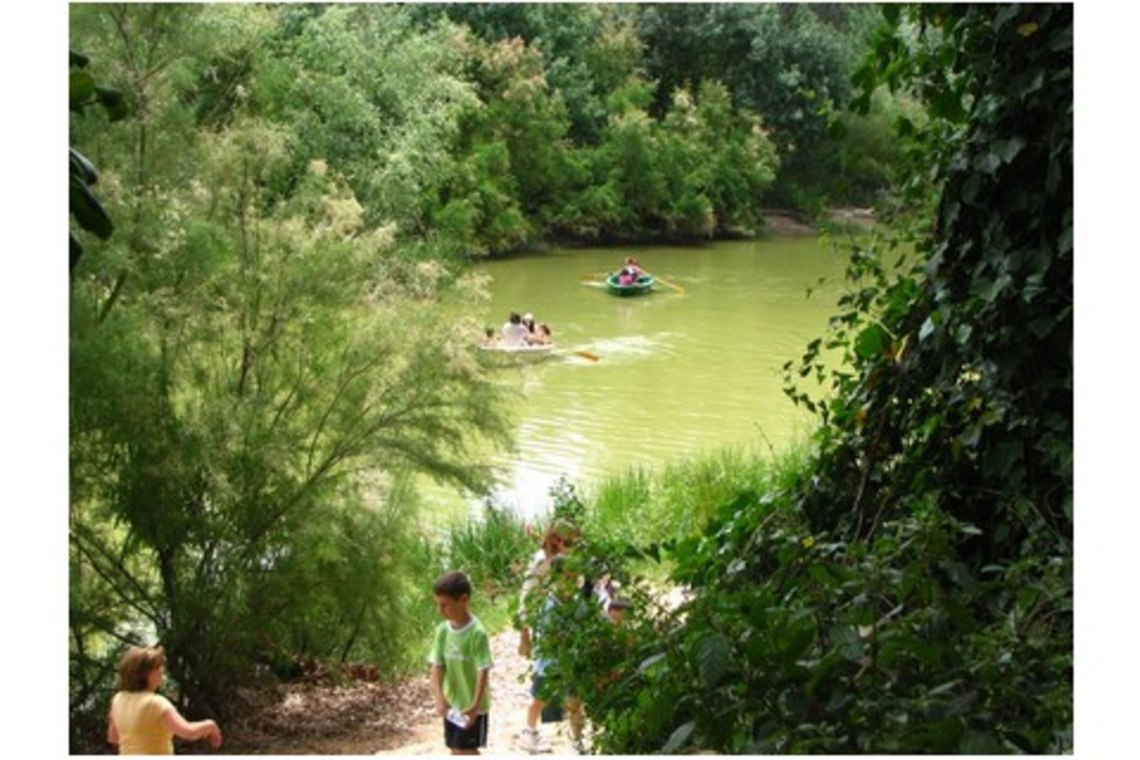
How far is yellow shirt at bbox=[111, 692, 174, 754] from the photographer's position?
3.69 metres

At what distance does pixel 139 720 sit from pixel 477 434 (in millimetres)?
3961

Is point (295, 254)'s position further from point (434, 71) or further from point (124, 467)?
point (434, 71)

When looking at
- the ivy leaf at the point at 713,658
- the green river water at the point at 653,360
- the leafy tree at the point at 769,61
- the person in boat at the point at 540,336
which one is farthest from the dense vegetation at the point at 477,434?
the leafy tree at the point at 769,61

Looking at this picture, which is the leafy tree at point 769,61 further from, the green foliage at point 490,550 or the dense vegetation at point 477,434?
the green foliage at point 490,550

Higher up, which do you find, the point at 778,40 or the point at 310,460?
the point at 778,40

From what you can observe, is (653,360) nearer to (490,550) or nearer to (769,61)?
(490,550)

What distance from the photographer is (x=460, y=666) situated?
13.5ft

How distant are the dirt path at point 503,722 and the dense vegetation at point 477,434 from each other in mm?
505

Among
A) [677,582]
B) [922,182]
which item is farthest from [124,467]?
[922,182]

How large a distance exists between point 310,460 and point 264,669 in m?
1.05

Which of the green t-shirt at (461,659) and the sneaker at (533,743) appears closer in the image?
the green t-shirt at (461,659)

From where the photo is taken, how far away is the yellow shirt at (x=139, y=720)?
3.69 m

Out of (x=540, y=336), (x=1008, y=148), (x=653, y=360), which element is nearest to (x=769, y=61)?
(x=653, y=360)

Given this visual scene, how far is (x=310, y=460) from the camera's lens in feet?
22.4
